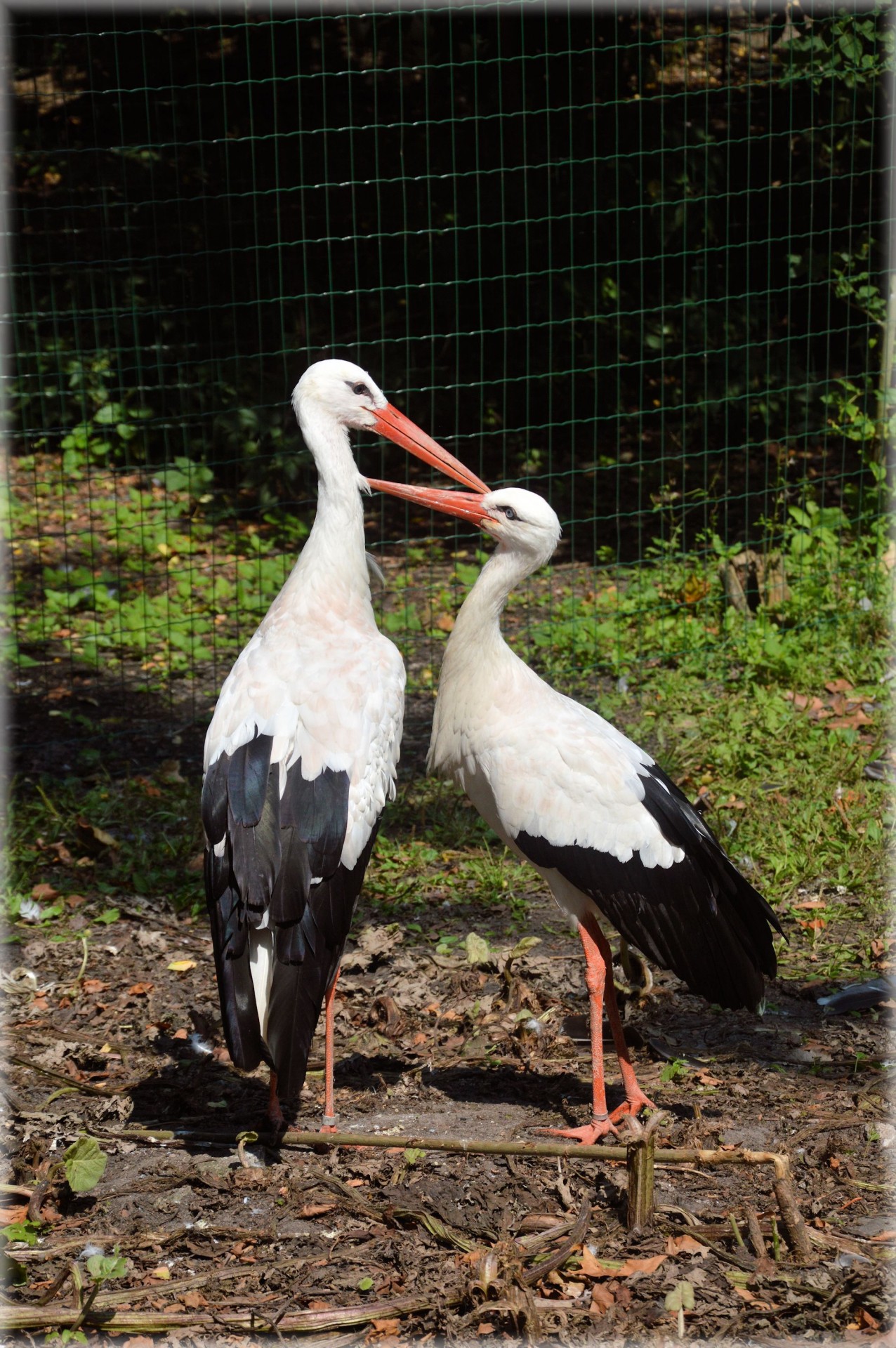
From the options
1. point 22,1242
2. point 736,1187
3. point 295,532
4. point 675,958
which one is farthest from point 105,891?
point 295,532

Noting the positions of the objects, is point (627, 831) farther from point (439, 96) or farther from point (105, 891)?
point (439, 96)

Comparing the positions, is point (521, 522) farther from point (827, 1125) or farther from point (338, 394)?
point (827, 1125)

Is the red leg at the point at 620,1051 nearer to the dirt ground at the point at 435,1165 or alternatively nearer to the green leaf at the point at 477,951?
the dirt ground at the point at 435,1165

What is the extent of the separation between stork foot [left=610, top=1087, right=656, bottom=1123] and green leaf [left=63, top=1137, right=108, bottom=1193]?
3.72ft

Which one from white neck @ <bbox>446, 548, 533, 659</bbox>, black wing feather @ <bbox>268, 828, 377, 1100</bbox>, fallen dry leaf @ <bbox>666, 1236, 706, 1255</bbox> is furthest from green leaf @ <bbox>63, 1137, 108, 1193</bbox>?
white neck @ <bbox>446, 548, 533, 659</bbox>

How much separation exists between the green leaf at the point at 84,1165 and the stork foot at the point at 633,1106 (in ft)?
3.72

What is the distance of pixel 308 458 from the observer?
22.4 ft

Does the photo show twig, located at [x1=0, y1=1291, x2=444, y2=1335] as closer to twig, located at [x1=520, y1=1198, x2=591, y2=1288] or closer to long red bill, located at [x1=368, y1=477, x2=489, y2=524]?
twig, located at [x1=520, y1=1198, x2=591, y2=1288]

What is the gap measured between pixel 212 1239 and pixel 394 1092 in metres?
0.68

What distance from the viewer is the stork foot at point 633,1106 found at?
3.22 m

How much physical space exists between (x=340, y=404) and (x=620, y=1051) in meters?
1.76

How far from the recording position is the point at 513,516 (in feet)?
11.4

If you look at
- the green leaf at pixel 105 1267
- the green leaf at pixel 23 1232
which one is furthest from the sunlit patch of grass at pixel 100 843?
the green leaf at pixel 105 1267

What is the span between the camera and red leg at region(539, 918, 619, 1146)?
314 cm
